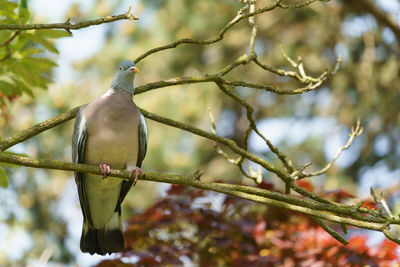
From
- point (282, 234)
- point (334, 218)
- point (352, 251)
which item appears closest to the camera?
point (334, 218)

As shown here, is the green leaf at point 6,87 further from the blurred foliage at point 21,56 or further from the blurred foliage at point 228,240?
the blurred foliage at point 228,240

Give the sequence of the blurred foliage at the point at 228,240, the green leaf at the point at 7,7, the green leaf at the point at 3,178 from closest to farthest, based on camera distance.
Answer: the green leaf at the point at 7,7, the green leaf at the point at 3,178, the blurred foliage at the point at 228,240

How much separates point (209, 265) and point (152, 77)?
668 centimetres

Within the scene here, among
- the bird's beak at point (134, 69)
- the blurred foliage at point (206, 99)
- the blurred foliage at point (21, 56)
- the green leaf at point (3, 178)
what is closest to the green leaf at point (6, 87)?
the blurred foliage at point (21, 56)

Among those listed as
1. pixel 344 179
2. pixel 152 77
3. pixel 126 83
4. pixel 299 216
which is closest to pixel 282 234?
pixel 299 216

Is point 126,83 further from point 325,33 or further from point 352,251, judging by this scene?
point 325,33

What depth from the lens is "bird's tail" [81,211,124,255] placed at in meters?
3.61

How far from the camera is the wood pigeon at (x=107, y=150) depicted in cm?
334

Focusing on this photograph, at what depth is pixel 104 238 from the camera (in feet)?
12.1

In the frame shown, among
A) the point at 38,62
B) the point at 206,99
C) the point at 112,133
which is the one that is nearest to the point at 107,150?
the point at 112,133

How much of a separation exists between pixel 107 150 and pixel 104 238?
0.70 meters

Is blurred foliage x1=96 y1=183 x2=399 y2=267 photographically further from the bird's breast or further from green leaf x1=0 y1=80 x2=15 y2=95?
green leaf x1=0 y1=80 x2=15 y2=95

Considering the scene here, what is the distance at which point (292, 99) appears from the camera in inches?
446

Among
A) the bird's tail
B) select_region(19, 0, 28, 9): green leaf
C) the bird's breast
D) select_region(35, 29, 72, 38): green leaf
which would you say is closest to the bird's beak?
the bird's breast
